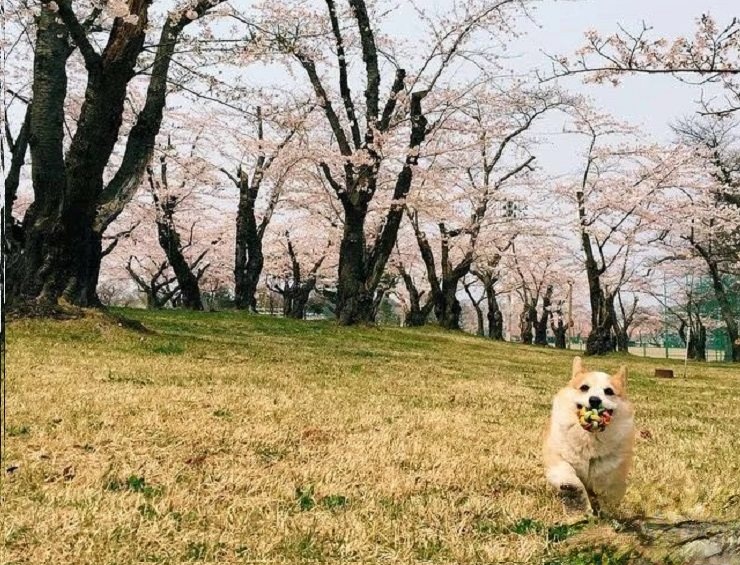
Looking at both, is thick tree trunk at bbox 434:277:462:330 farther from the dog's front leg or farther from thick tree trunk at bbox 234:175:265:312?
the dog's front leg

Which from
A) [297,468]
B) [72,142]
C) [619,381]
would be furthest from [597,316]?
[619,381]

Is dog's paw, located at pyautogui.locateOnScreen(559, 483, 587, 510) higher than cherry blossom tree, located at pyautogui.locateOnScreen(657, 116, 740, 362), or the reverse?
cherry blossom tree, located at pyautogui.locateOnScreen(657, 116, 740, 362)

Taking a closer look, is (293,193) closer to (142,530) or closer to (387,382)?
(387,382)

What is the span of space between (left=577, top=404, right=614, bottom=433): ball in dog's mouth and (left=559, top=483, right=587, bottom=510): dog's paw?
1.38 ft

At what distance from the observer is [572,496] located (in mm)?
A: 3967

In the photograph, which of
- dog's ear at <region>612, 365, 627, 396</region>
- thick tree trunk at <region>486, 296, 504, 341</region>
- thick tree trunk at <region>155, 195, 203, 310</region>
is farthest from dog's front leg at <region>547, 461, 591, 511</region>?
thick tree trunk at <region>486, 296, 504, 341</region>

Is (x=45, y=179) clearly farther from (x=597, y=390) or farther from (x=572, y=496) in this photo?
(x=597, y=390)

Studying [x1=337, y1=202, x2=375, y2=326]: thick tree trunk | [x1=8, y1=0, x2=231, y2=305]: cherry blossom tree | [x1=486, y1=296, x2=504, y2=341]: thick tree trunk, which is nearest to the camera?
[x1=8, y1=0, x2=231, y2=305]: cherry blossom tree

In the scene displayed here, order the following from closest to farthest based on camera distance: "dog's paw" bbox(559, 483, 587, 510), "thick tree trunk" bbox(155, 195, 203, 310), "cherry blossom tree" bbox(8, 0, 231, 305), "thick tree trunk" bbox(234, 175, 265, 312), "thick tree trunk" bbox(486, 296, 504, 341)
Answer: "dog's paw" bbox(559, 483, 587, 510) → "cherry blossom tree" bbox(8, 0, 231, 305) → "thick tree trunk" bbox(155, 195, 203, 310) → "thick tree trunk" bbox(234, 175, 265, 312) → "thick tree trunk" bbox(486, 296, 504, 341)

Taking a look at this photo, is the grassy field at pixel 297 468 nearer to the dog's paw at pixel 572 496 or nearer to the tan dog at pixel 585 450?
the dog's paw at pixel 572 496

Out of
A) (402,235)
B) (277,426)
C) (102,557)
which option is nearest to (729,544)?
(102,557)

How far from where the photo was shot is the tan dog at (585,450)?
12.6ft

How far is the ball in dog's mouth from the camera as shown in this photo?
354 cm

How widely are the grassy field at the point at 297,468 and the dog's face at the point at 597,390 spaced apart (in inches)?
22.5
